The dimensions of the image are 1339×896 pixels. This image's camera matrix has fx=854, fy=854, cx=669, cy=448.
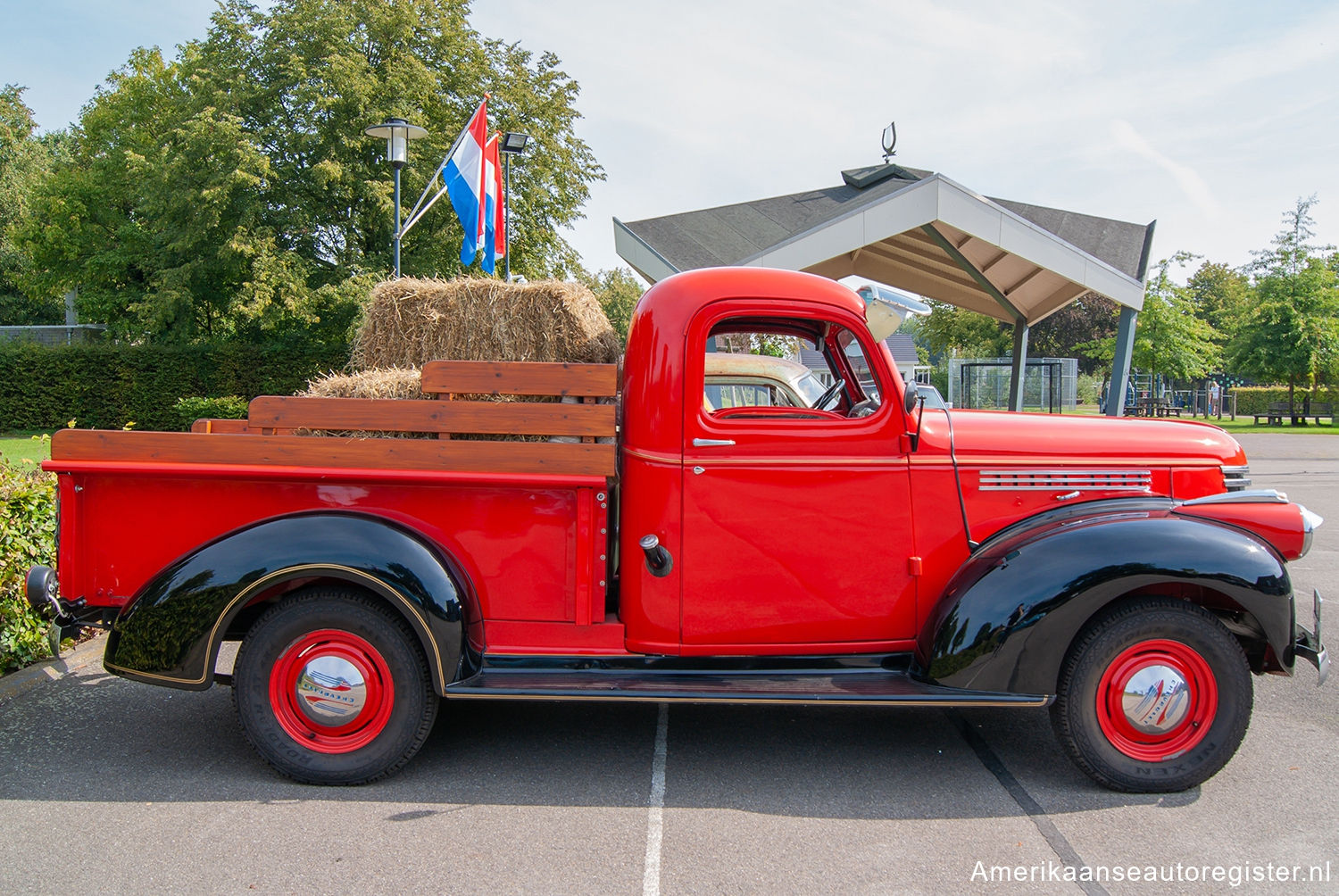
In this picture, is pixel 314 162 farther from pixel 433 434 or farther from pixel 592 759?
pixel 592 759

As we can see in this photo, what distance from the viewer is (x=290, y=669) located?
348 centimetres

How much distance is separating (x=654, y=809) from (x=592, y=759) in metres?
0.56

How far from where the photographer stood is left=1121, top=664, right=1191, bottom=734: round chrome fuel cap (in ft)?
11.1

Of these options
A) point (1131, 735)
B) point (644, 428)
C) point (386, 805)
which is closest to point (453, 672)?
point (386, 805)

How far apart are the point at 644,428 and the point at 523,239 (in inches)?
832

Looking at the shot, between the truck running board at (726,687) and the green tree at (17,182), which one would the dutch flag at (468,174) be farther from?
the green tree at (17,182)

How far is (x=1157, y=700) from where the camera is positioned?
3.37m

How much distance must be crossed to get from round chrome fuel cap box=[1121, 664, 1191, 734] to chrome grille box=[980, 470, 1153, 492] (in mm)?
828

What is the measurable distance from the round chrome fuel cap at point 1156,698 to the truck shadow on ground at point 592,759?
0.31 metres

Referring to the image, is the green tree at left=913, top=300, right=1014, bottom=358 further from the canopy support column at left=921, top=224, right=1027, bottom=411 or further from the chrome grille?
the chrome grille

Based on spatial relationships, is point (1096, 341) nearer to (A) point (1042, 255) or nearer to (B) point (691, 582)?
(A) point (1042, 255)

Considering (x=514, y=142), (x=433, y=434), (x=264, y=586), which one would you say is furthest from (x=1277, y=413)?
(x=264, y=586)

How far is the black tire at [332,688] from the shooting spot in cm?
344

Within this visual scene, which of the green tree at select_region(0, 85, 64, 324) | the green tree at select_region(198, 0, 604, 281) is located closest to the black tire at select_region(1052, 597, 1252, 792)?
the green tree at select_region(198, 0, 604, 281)
